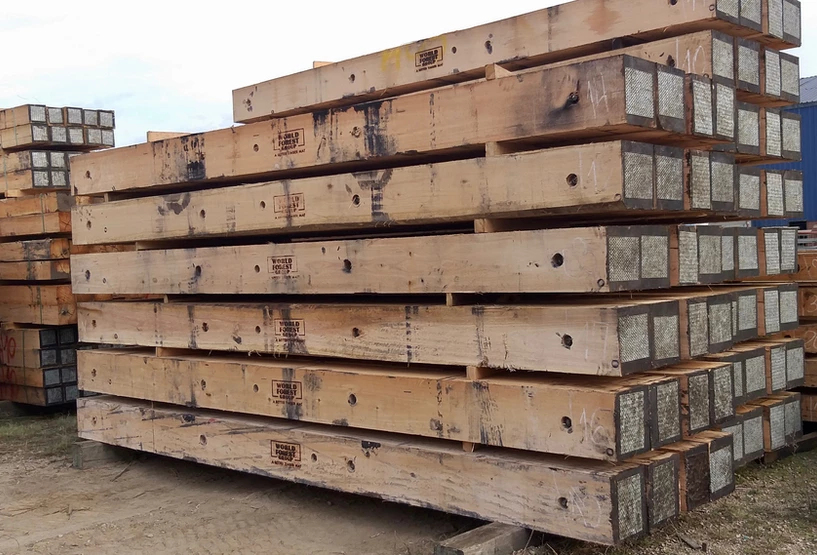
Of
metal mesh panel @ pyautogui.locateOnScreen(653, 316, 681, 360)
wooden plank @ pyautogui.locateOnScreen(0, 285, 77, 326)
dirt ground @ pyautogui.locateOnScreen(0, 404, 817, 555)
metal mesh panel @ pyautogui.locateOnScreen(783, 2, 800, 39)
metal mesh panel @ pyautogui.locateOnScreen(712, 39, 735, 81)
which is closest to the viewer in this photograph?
metal mesh panel @ pyautogui.locateOnScreen(653, 316, 681, 360)

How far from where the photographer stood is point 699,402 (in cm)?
396

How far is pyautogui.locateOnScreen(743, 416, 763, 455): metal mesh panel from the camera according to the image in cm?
472

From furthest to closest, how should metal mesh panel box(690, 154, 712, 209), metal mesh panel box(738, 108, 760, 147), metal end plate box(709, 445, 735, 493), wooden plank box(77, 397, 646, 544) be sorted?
metal mesh panel box(738, 108, 760, 147) → metal end plate box(709, 445, 735, 493) → metal mesh panel box(690, 154, 712, 209) → wooden plank box(77, 397, 646, 544)

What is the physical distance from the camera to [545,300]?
3904 mm

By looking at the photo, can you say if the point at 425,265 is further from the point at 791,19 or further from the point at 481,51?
the point at 791,19

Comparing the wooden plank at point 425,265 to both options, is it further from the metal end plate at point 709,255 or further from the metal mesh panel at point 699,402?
the metal mesh panel at point 699,402

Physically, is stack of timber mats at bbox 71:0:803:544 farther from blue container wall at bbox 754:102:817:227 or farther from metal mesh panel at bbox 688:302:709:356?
blue container wall at bbox 754:102:817:227

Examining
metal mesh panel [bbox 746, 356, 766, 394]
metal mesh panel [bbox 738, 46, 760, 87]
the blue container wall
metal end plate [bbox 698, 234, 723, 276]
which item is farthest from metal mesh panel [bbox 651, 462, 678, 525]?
the blue container wall

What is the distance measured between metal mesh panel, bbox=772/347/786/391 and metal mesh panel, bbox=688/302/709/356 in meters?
1.19

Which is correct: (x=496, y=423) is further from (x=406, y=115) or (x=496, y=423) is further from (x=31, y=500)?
(x=31, y=500)

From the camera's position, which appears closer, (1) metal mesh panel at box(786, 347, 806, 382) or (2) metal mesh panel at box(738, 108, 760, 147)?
(2) metal mesh panel at box(738, 108, 760, 147)

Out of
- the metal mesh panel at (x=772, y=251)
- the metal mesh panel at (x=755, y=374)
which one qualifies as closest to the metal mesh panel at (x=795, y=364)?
the metal mesh panel at (x=755, y=374)

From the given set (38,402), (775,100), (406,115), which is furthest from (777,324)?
(38,402)

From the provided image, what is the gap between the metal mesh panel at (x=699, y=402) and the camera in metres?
3.90
